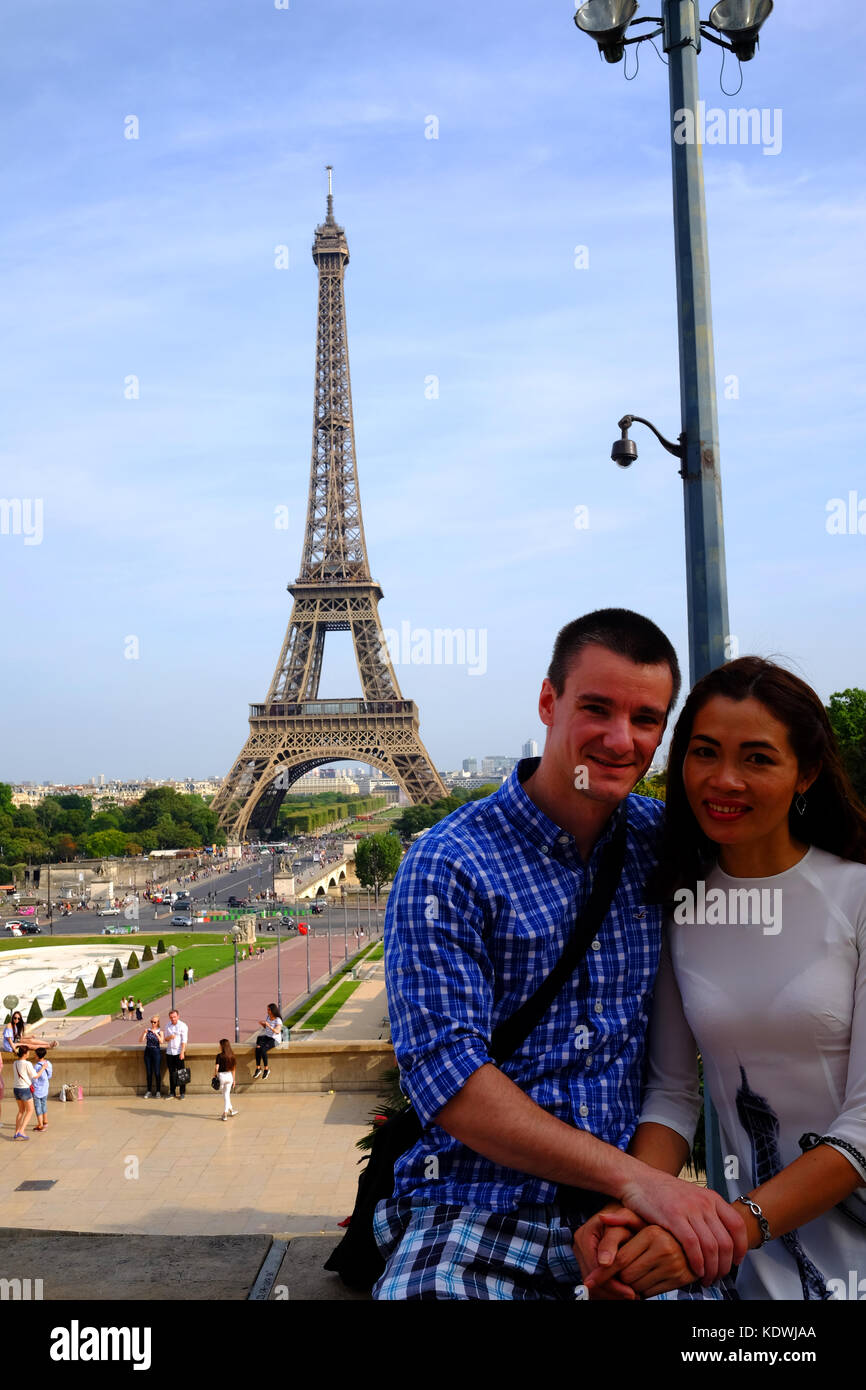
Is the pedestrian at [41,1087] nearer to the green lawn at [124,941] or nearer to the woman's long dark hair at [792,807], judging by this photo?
the woman's long dark hair at [792,807]

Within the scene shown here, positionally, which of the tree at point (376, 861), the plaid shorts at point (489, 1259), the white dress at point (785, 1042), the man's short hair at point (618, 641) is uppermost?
the man's short hair at point (618, 641)

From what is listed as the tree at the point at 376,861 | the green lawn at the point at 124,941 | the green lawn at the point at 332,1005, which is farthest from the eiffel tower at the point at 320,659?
the green lawn at the point at 332,1005

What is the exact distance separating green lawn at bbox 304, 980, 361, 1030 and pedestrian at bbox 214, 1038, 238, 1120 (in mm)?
13308

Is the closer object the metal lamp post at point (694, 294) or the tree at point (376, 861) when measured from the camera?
the metal lamp post at point (694, 294)

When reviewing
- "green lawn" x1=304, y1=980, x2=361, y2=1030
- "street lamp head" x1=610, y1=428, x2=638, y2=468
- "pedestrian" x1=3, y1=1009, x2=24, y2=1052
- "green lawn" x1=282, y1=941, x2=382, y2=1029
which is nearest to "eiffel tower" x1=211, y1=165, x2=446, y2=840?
"green lawn" x1=282, y1=941, x2=382, y2=1029

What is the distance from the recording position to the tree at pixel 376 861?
6519 centimetres

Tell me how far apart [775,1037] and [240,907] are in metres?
58.2

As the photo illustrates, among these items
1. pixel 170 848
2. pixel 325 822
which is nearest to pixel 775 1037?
pixel 170 848

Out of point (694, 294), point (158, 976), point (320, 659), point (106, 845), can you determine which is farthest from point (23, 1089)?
point (106, 845)

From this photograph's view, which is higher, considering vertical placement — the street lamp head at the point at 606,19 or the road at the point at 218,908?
the street lamp head at the point at 606,19

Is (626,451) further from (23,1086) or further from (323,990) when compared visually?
(323,990)

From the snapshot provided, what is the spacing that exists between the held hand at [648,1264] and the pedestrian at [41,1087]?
13290 millimetres
